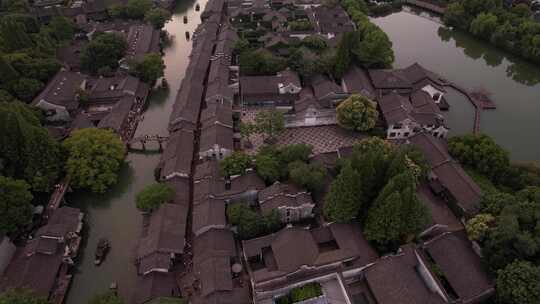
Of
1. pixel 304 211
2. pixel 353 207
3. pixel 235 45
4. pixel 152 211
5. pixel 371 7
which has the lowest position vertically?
pixel 353 207

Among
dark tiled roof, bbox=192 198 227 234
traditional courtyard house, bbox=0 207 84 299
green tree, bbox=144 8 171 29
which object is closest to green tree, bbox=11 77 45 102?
traditional courtyard house, bbox=0 207 84 299

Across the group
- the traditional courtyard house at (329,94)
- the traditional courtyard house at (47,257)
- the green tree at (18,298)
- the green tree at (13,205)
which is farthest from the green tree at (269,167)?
the green tree at (13,205)

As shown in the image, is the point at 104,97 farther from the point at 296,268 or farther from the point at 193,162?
the point at 296,268

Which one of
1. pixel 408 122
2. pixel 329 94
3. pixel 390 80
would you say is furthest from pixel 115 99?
pixel 408 122

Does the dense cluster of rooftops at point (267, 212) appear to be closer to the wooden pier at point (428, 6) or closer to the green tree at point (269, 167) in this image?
the green tree at point (269, 167)

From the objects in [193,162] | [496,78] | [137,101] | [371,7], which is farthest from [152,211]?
[371,7]

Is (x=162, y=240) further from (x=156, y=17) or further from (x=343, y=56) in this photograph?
(x=156, y=17)
